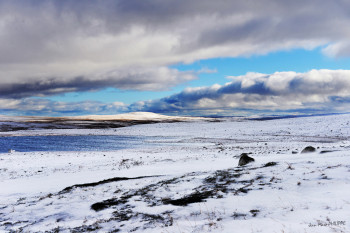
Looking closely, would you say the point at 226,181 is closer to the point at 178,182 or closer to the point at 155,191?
the point at 178,182

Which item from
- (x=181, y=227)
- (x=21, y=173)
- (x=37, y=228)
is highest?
(x=181, y=227)

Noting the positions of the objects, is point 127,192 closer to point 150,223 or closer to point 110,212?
point 110,212

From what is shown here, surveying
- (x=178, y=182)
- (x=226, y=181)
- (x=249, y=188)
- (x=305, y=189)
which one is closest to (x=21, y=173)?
(x=178, y=182)

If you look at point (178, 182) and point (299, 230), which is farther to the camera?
point (178, 182)

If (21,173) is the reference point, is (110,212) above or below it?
above

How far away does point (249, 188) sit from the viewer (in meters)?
7.23

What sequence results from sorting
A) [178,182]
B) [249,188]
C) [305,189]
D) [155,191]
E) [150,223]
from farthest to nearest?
[178,182], [155,191], [249,188], [305,189], [150,223]

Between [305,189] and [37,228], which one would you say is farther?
[305,189]

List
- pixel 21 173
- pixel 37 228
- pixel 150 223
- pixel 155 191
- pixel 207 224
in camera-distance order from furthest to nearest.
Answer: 1. pixel 21 173
2. pixel 155 191
3. pixel 37 228
4. pixel 150 223
5. pixel 207 224

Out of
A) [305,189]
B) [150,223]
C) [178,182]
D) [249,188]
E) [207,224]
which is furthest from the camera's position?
[178,182]

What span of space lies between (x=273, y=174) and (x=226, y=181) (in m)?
1.58

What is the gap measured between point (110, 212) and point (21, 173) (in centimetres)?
1404

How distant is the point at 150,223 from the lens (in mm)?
5555

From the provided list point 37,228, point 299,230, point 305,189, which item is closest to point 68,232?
point 37,228
